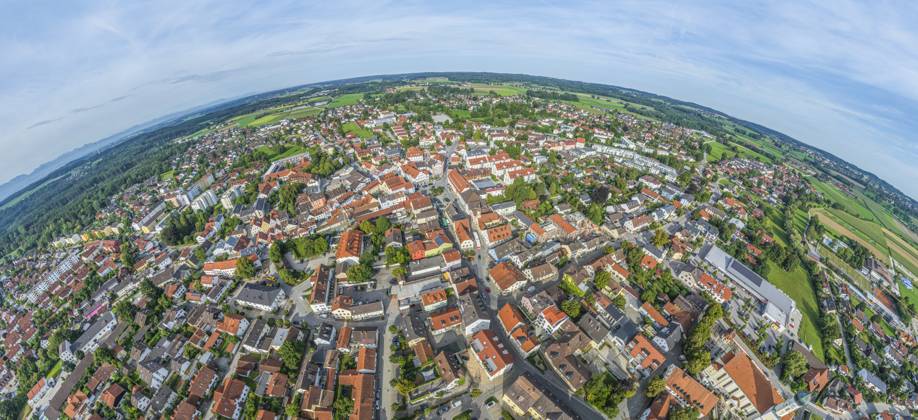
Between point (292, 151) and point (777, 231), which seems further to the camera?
point (292, 151)

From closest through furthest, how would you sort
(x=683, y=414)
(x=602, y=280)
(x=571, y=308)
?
(x=683, y=414)
(x=571, y=308)
(x=602, y=280)

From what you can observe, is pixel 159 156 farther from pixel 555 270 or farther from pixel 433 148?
pixel 555 270

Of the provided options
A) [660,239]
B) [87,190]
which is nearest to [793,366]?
[660,239]

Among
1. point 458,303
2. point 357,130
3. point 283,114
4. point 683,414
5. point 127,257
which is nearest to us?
point 683,414

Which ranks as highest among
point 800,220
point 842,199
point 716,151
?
point 716,151

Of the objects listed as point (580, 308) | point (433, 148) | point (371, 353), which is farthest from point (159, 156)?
point (580, 308)

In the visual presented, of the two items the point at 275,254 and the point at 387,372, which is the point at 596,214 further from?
the point at 275,254

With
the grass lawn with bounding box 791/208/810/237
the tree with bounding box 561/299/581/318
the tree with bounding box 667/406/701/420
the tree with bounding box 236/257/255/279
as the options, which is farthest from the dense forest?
the tree with bounding box 667/406/701/420
